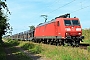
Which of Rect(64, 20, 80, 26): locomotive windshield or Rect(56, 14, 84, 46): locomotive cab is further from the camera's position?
Rect(64, 20, 80, 26): locomotive windshield

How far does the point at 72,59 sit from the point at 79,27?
1179 cm

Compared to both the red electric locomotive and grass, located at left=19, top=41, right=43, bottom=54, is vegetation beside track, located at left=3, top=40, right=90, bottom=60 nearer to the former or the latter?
grass, located at left=19, top=41, right=43, bottom=54

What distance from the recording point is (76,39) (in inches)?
920

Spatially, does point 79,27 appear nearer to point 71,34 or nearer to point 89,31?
point 71,34

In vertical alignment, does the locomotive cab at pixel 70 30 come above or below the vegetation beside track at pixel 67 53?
above

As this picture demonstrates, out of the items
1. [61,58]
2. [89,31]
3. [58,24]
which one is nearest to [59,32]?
[58,24]

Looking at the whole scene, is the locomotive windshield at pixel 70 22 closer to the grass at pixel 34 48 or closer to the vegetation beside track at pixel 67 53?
the grass at pixel 34 48

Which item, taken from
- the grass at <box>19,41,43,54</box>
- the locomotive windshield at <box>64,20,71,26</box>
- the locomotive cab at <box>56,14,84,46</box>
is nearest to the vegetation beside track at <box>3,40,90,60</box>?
the grass at <box>19,41,43,54</box>

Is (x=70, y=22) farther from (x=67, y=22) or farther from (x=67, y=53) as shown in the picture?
(x=67, y=53)

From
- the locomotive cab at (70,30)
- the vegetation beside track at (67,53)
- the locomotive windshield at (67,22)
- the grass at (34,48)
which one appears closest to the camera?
the vegetation beside track at (67,53)

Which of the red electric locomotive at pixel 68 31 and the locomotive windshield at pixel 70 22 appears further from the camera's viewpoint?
the locomotive windshield at pixel 70 22

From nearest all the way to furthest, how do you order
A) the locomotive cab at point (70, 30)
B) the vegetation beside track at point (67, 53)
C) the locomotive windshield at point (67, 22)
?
1. the vegetation beside track at point (67, 53)
2. the locomotive cab at point (70, 30)
3. the locomotive windshield at point (67, 22)

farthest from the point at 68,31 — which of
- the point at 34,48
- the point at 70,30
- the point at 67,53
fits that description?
the point at 67,53

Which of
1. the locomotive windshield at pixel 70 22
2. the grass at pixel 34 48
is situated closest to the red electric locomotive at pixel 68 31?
the locomotive windshield at pixel 70 22
